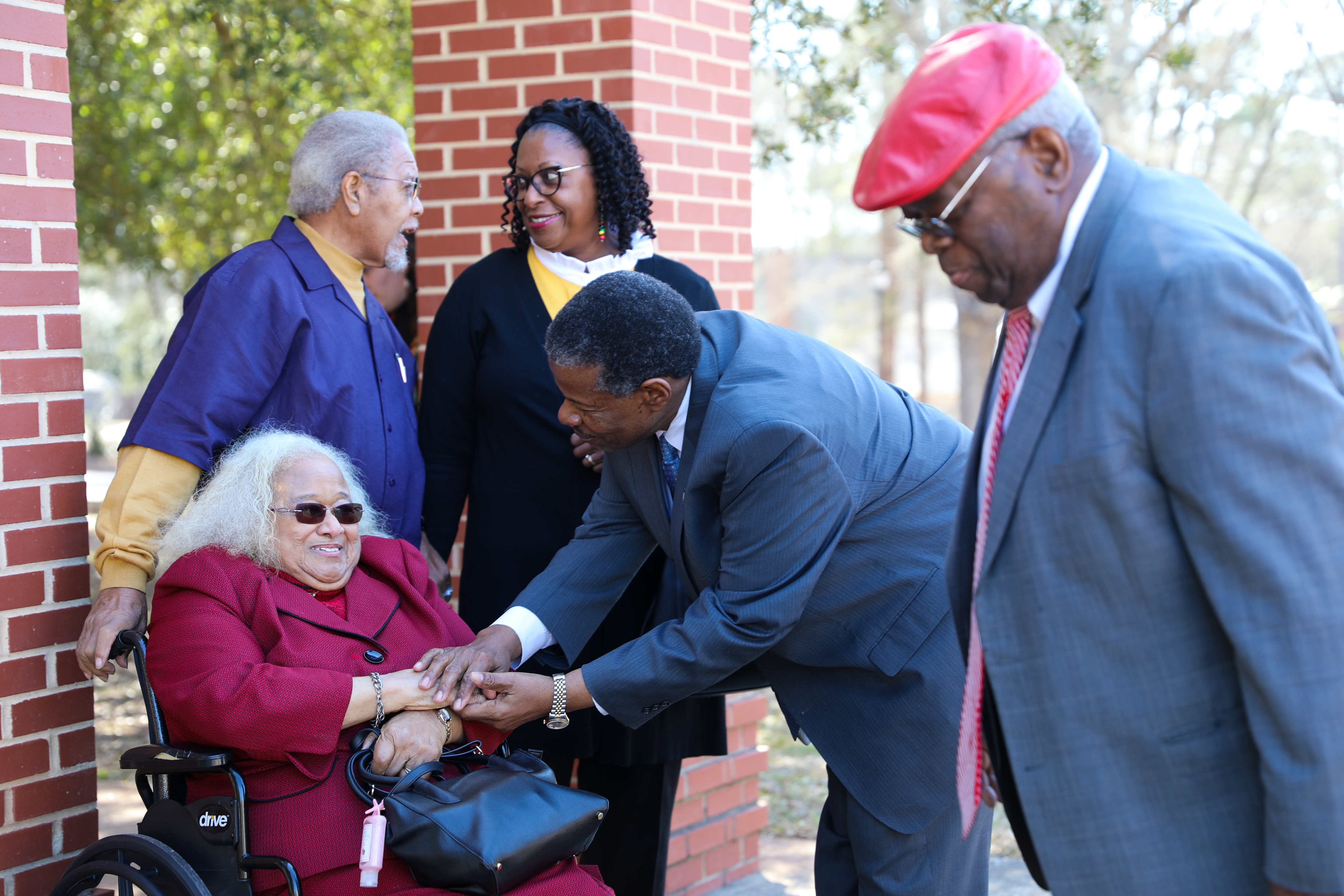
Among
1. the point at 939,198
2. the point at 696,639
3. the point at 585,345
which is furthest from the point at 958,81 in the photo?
the point at 696,639

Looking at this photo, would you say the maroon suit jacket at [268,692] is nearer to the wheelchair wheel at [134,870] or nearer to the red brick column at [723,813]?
the wheelchair wheel at [134,870]

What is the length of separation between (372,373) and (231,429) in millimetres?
473

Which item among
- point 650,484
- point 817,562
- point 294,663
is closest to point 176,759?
point 294,663

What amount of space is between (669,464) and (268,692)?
1053 millimetres

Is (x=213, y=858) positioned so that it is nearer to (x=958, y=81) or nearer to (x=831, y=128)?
(x=958, y=81)

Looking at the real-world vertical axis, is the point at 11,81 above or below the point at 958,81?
above

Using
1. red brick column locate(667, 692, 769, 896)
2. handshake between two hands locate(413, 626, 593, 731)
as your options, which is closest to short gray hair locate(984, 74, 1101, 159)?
handshake between two hands locate(413, 626, 593, 731)

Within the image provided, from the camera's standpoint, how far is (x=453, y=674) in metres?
2.85

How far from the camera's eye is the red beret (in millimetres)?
1750

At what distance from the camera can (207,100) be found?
27.6 feet

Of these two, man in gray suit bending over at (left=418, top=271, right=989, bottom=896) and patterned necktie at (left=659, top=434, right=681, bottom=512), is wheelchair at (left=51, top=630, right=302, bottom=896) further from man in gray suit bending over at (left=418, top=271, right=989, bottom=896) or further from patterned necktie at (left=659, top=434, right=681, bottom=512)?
patterned necktie at (left=659, top=434, right=681, bottom=512)

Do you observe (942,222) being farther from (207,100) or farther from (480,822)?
(207,100)

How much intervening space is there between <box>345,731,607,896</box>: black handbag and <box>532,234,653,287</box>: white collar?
1.46 meters

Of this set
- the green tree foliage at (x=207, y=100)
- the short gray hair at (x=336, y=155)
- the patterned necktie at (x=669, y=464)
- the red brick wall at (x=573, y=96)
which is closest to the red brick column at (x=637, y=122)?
the red brick wall at (x=573, y=96)
